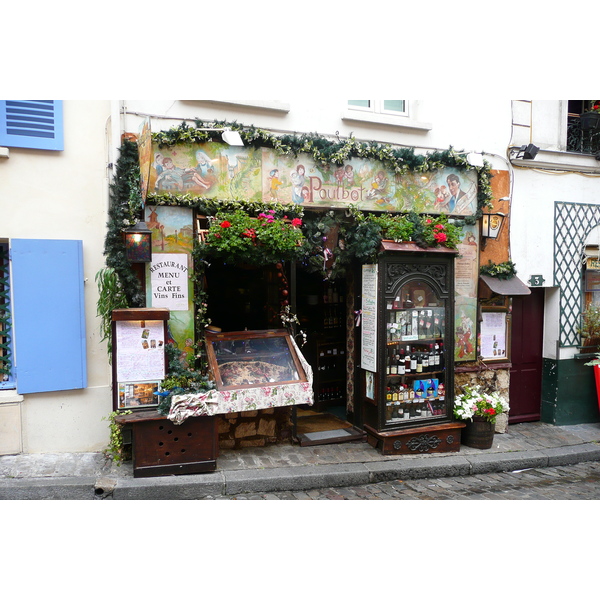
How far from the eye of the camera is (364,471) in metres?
5.94

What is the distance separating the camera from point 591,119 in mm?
7980

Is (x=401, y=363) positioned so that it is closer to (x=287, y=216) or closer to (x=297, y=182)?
(x=287, y=216)

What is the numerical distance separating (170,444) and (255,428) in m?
1.37

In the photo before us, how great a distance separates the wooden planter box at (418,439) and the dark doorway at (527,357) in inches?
78.3

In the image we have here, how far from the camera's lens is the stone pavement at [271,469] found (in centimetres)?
526

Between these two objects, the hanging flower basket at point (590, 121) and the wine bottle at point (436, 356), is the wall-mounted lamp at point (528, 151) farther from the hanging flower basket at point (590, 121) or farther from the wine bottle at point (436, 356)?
the wine bottle at point (436, 356)

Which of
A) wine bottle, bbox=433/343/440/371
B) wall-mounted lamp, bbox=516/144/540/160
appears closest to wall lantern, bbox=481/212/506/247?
wall-mounted lamp, bbox=516/144/540/160

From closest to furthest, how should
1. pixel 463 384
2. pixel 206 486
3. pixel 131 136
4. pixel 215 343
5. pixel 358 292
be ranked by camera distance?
1. pixel 206 486
2. pixel 131 136
3. pixel 215 343
4. pixel 358 292
5. pixel 463 384

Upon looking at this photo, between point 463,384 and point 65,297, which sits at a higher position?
point 65,297

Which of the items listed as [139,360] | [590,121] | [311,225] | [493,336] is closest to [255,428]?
[139,360]

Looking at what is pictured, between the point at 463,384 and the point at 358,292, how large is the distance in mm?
2254

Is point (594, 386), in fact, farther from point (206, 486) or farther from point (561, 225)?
point (206, 486)

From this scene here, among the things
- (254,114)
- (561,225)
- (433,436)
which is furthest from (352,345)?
(561,225)

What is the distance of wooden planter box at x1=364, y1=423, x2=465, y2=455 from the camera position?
6.50 m
